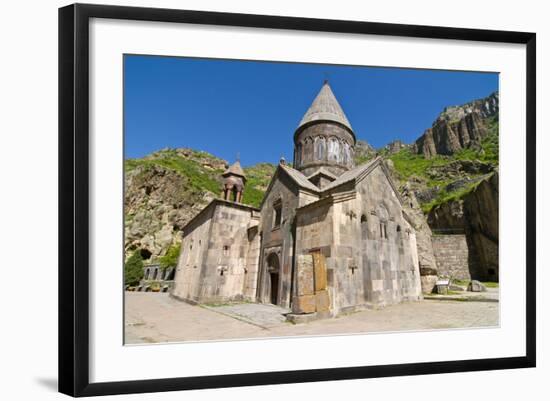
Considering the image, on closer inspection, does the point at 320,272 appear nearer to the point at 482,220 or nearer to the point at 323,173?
the point at 323,173

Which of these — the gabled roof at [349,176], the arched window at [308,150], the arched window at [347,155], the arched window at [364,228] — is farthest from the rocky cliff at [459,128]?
the arched window at [308,150]

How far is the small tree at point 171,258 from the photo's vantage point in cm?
1233

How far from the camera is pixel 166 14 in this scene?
475 cm

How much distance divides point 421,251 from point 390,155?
20.6 feet

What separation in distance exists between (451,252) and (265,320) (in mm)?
11418

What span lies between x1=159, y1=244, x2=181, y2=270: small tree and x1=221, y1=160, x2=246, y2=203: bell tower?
9.77 feet

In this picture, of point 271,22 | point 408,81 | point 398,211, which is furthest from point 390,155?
point 271,22

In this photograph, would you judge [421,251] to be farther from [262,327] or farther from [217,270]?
[262,327]

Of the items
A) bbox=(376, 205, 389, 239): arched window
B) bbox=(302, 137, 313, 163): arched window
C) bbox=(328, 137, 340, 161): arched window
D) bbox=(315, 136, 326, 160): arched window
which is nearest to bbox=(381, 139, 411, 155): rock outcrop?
bbox=(376, 205, 389, 239): arched window

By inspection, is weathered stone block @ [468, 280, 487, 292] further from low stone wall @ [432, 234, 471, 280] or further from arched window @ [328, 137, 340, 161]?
arched window @ [328, 137, 340, 161]

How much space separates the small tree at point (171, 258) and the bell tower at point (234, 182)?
298cm

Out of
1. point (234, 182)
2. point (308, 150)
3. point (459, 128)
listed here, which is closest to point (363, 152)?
point (459, 128)

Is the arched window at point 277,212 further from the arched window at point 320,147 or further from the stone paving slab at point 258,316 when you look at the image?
the arched window at point 320,147

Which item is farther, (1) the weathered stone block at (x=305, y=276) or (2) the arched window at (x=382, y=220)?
(2) the arched window at (x=382, y=220)
